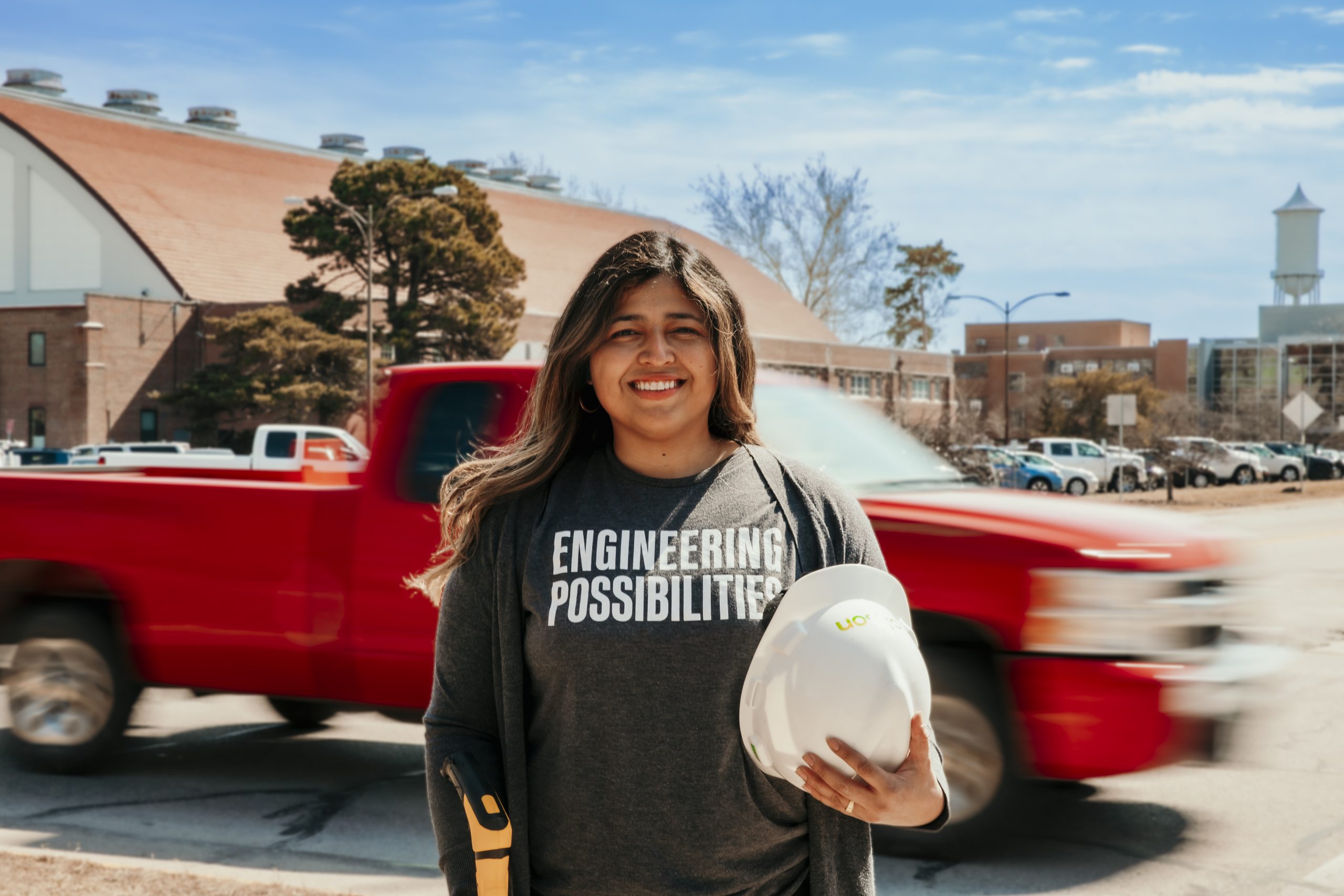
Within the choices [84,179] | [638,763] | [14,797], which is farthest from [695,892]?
[84,179]

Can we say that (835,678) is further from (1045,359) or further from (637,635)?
(1045,359)

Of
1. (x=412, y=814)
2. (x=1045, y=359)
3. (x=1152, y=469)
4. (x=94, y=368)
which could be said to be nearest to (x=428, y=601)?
(x=412, y=814)

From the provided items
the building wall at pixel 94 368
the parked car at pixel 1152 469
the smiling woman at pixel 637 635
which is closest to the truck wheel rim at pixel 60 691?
the smiling woman at pixel 637 635

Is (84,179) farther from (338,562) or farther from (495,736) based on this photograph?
(495,736)

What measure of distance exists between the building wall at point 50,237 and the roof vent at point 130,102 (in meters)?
12.4

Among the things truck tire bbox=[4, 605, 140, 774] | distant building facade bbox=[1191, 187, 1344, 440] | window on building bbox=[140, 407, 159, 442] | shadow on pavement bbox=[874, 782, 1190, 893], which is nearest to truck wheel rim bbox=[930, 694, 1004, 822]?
Result: shadow on pavement bbox=[874, 782, 1190, 893]

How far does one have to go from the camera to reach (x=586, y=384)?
96.3 inches

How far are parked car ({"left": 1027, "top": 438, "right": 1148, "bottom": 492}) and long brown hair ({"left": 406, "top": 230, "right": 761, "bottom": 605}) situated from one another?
39.6 meters

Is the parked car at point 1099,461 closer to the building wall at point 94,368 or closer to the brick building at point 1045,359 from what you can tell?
the brick building at point 1045,359

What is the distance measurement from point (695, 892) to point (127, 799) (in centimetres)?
496

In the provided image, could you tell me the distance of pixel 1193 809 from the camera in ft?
20.1

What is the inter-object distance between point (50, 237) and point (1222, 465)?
51.1m

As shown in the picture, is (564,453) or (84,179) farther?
(84,179)

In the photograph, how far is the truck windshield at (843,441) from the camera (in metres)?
5.75
